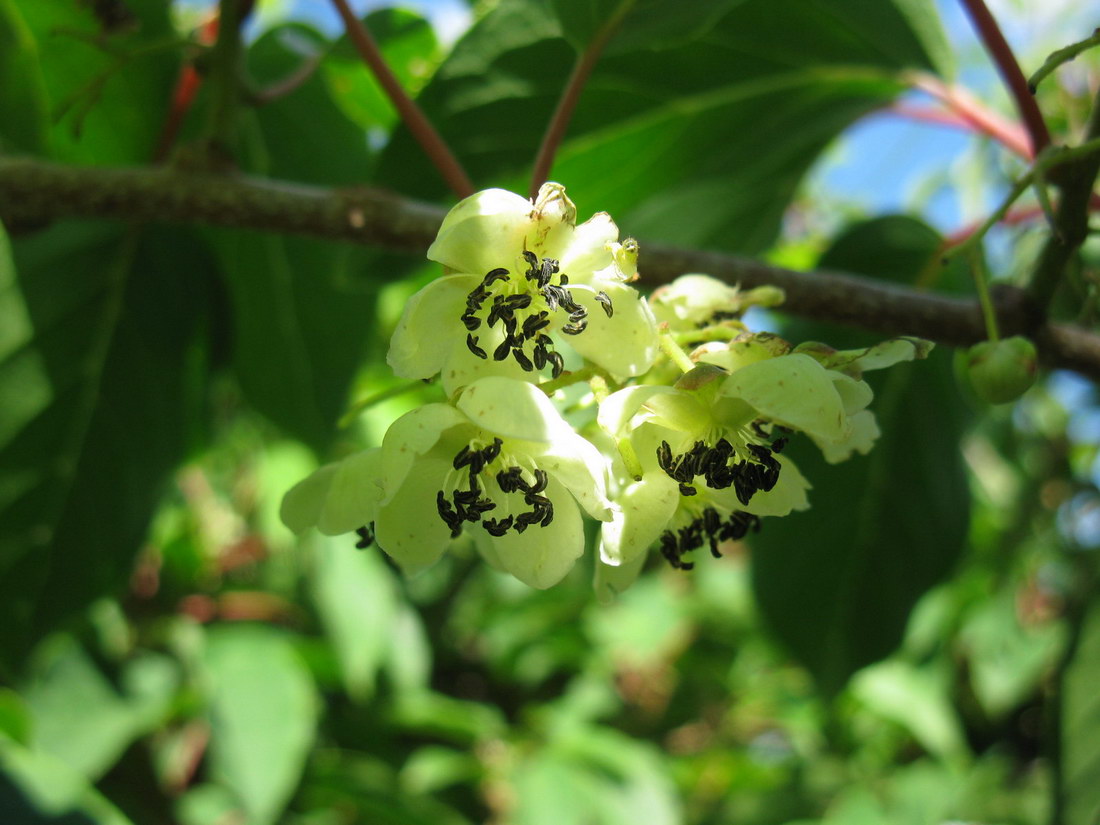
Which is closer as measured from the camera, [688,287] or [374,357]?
[688,287]

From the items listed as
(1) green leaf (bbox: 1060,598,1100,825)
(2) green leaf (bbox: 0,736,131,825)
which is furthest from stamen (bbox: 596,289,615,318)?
(1) green leaf (bbox: 1060,598,1100,825)

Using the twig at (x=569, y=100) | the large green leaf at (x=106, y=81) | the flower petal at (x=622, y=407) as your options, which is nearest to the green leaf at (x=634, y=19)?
the twig at (x=569, y=100)

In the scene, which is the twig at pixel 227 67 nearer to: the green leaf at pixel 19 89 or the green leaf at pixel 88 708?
the green leaf at pixel 19 89

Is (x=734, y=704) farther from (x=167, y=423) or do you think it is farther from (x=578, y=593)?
(x=167, y=423)

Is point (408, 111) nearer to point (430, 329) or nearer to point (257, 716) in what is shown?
point (430, 329)

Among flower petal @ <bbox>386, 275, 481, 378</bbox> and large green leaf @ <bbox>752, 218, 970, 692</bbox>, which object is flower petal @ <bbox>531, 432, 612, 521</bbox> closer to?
flower petal @ <bbox>386, 275, 481, 378</bbox>

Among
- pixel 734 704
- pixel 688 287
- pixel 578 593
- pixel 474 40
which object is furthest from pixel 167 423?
pixel 734 704

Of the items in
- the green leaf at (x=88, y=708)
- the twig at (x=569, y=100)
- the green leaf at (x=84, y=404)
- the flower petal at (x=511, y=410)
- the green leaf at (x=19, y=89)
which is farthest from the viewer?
the green leaf at (x=88, y=708)
